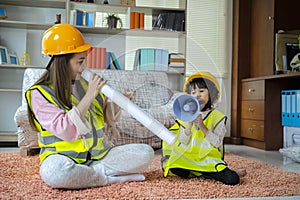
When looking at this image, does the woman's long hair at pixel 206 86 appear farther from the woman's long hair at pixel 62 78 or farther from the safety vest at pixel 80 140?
A: the woman's long hair at pixel 62 78

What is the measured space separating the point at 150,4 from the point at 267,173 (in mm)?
2596

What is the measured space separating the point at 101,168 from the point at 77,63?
0.48 metres

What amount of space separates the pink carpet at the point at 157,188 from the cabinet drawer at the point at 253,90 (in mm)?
1694

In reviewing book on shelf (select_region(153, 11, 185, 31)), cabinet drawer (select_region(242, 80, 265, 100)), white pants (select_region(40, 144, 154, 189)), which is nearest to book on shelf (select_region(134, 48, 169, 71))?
white pants (select_region(40, 144, 154, 189))

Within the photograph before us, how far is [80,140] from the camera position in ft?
5.24

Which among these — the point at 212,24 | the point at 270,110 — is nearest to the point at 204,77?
the point at 270,110

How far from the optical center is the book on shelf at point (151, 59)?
1421 millimetres

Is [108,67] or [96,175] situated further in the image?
[96,175]

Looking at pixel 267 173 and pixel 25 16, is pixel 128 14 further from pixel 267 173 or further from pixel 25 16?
pixel 267 173

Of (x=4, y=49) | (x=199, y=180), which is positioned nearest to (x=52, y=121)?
(x=199, y=180)

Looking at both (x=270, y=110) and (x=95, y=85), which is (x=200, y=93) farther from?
(x=270, y=110)

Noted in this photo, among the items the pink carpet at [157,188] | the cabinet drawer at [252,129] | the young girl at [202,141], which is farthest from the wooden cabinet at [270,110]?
the young girl at [202,141]

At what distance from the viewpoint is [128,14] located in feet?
13.5

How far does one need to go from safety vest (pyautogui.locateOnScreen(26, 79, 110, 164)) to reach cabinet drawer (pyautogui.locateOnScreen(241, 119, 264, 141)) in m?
2.44
